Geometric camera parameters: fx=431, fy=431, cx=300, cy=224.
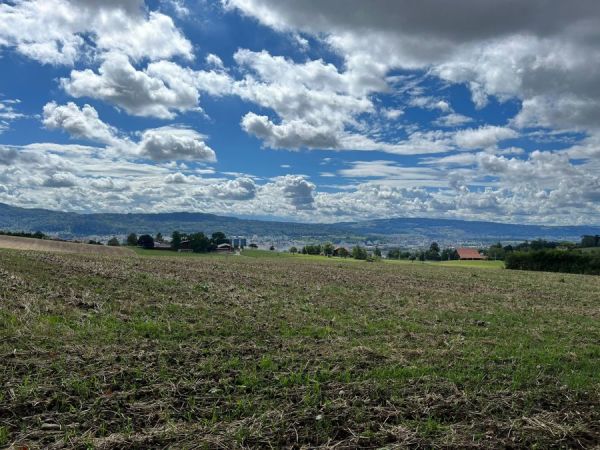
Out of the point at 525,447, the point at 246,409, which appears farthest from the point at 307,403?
the point at 525,447

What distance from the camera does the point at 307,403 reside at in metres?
7.12

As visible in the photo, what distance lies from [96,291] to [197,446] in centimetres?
1194

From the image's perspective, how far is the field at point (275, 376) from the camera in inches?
244

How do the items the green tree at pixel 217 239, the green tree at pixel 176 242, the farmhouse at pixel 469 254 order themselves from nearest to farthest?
1. the green tree at pixel 176 242
2. the green tree at pixel 217 239
3. the farmhouse at pixel 469 254

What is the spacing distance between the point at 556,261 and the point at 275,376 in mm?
81466

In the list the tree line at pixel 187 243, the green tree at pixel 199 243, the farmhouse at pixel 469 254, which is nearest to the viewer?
the green tree at pixel 199 243

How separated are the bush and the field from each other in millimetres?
67602

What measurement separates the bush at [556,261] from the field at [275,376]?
67.6 m

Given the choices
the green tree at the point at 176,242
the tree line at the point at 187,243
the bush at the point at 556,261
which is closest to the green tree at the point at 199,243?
the tree line at the point at 187,243

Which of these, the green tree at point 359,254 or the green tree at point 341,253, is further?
the green tree at point 341,253

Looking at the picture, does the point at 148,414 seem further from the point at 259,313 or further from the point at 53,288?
the point at 53,288

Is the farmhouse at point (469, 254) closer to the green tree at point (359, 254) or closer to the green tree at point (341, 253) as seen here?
the green tree at point (359, 254)

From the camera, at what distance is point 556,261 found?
75688 mm

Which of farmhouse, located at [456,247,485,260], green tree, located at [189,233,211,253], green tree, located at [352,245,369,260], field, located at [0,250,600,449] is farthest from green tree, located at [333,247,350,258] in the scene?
field, located at [0,250,600,449]
